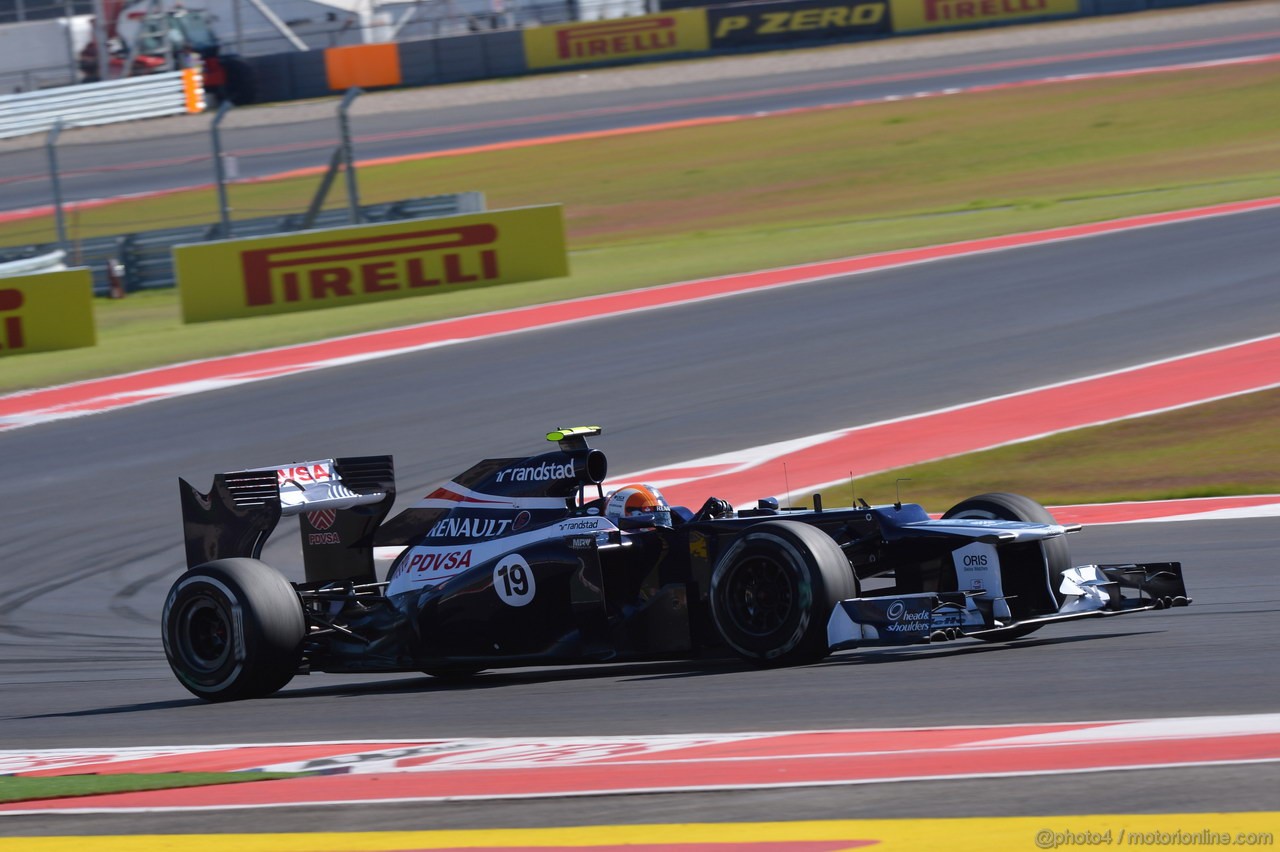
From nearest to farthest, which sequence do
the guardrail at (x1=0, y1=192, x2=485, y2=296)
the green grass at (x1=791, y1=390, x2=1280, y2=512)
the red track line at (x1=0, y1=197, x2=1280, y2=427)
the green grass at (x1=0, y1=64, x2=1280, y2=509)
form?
the green grass at (x1=791, y1=390, x2=1280, y2=512) < the green grass at (x1=0, y1=64, x2=1280, y2=509) < the red track line at (x1=0, y1=197, x2=1280, y2=427) < the guardrail at (x1=0, y1=192, x2=485, y2=296)

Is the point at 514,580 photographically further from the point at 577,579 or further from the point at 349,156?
the point at 349,156

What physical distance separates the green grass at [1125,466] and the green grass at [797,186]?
10384 mm

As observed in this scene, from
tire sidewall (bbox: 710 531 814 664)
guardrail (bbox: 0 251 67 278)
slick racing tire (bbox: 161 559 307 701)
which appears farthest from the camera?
guardrail (bbox: 0 251 67 278)

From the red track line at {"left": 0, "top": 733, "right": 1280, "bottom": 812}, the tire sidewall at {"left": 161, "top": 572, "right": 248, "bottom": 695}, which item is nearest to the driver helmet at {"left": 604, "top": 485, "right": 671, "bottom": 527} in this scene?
the tire sidewall at {"left": 161, "top": 572, "right": 248, "bottom": 695}

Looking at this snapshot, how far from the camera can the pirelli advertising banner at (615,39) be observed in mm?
47406

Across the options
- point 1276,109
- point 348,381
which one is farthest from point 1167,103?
point 348,381

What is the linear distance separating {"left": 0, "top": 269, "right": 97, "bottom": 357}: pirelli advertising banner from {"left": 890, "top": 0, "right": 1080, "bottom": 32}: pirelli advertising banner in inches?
1174

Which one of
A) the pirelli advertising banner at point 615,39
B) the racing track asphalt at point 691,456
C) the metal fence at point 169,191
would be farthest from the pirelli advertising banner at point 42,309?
the pirelli advertising banner at point 615,39

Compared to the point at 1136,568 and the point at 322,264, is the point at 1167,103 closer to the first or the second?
the point at 322,264

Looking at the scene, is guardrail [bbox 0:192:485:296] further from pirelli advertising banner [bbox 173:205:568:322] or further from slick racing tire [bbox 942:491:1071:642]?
slick racing tire [bbox 942:491:1071:642]

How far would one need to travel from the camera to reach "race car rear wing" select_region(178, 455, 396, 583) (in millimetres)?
8961

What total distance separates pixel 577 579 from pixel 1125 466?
6.61 metres

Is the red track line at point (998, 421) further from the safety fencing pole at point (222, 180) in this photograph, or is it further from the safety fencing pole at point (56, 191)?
the safety fencing pole at point (56, 191)

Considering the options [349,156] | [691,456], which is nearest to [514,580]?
[691,456]
